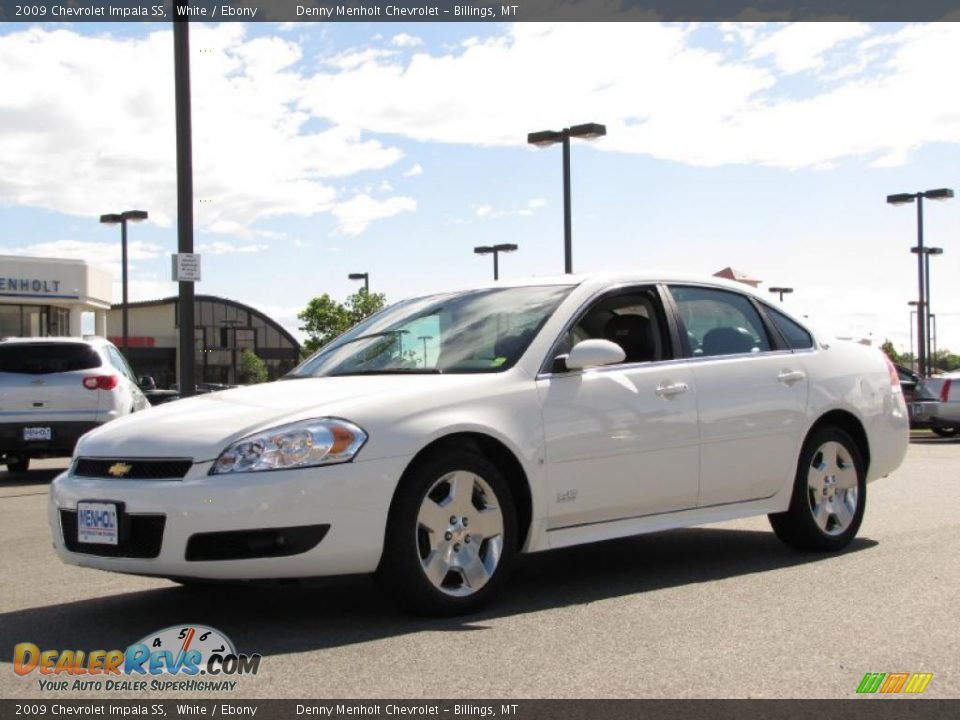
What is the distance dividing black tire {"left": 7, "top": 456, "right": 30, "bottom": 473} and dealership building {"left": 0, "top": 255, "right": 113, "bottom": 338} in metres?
27.2

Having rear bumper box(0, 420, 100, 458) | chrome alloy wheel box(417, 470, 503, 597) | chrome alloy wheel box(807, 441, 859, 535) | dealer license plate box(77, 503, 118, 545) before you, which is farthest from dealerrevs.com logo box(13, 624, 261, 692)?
rear bumper box(0, 420, 100, 458)

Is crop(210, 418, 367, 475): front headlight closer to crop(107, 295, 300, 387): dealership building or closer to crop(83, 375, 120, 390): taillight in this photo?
crop(83, 375, 120, 390): taillight

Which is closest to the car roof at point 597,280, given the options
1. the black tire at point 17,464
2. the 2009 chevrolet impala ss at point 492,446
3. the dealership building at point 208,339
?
the 2009 chevrolet impala ss at point 492,446

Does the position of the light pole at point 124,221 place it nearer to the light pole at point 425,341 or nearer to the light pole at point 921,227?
the light pole at point 921,227

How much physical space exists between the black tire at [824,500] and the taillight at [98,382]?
9.05 meters

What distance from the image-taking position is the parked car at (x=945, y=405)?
2141 centimetres

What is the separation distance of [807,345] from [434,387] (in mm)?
2899

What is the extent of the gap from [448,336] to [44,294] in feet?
130

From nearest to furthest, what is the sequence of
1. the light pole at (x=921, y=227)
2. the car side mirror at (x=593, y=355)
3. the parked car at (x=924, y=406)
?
the car side mirror at (x=593, y=355) < the parked car at (x=924, y=406) < the light pole at (x=921, y=227)

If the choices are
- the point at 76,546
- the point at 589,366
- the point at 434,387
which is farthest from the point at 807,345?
the point at 76,546

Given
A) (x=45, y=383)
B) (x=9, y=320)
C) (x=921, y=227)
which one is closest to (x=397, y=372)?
(x=45, y=383)

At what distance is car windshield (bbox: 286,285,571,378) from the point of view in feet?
19.7

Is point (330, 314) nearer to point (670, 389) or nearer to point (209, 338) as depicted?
point (209, 338)

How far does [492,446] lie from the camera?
5664 millimetres
